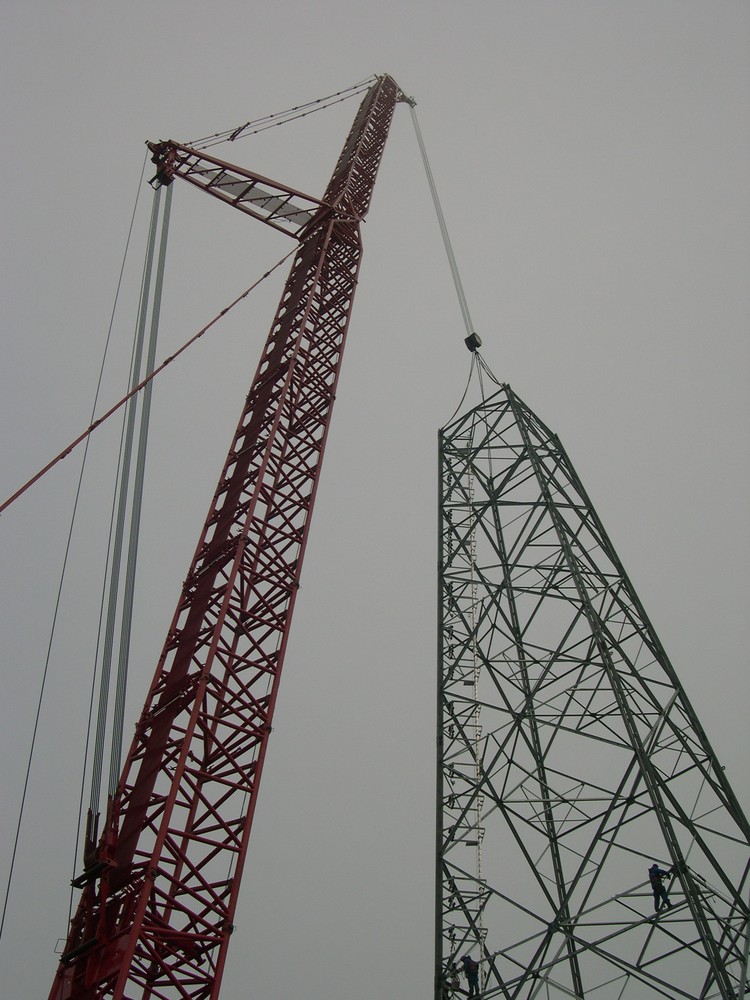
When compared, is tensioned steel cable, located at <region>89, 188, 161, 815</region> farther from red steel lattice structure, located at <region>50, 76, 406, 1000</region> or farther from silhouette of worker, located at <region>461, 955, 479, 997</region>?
silhouette of worker, located at <region>461, 955, 479, 997</region>

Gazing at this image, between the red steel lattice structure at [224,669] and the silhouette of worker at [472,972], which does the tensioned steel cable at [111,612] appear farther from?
the silhouette of worker at [472,972]

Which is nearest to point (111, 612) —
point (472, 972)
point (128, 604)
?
point (128, 604)

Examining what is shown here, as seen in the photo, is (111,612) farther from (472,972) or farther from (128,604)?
(472,972)

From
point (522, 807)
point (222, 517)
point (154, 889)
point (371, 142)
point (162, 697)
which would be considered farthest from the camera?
point (522, 807)

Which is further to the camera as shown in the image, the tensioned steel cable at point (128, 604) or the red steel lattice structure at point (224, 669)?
the tensioned steel cable at point (128, 604)

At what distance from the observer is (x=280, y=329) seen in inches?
781

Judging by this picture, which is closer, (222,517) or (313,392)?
(222,517)

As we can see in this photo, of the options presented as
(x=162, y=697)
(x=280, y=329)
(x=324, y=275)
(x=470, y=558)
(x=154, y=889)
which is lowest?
(x=154, y=889)

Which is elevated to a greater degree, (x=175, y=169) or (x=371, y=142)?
(x=371, y=142)

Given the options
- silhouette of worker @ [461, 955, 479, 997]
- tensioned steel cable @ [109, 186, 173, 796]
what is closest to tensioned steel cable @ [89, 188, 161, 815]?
tensioned steel cable @ [109, 186, 173, 796]

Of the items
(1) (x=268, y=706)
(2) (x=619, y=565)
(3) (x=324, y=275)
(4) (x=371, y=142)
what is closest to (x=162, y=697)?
(1) (x=268, y=706)

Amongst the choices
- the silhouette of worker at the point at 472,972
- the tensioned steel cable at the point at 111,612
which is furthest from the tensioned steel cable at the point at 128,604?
the silhouette of worker at the point at 472,972

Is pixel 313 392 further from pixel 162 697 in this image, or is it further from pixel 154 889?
pixel 154 889

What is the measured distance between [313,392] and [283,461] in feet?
8.78
